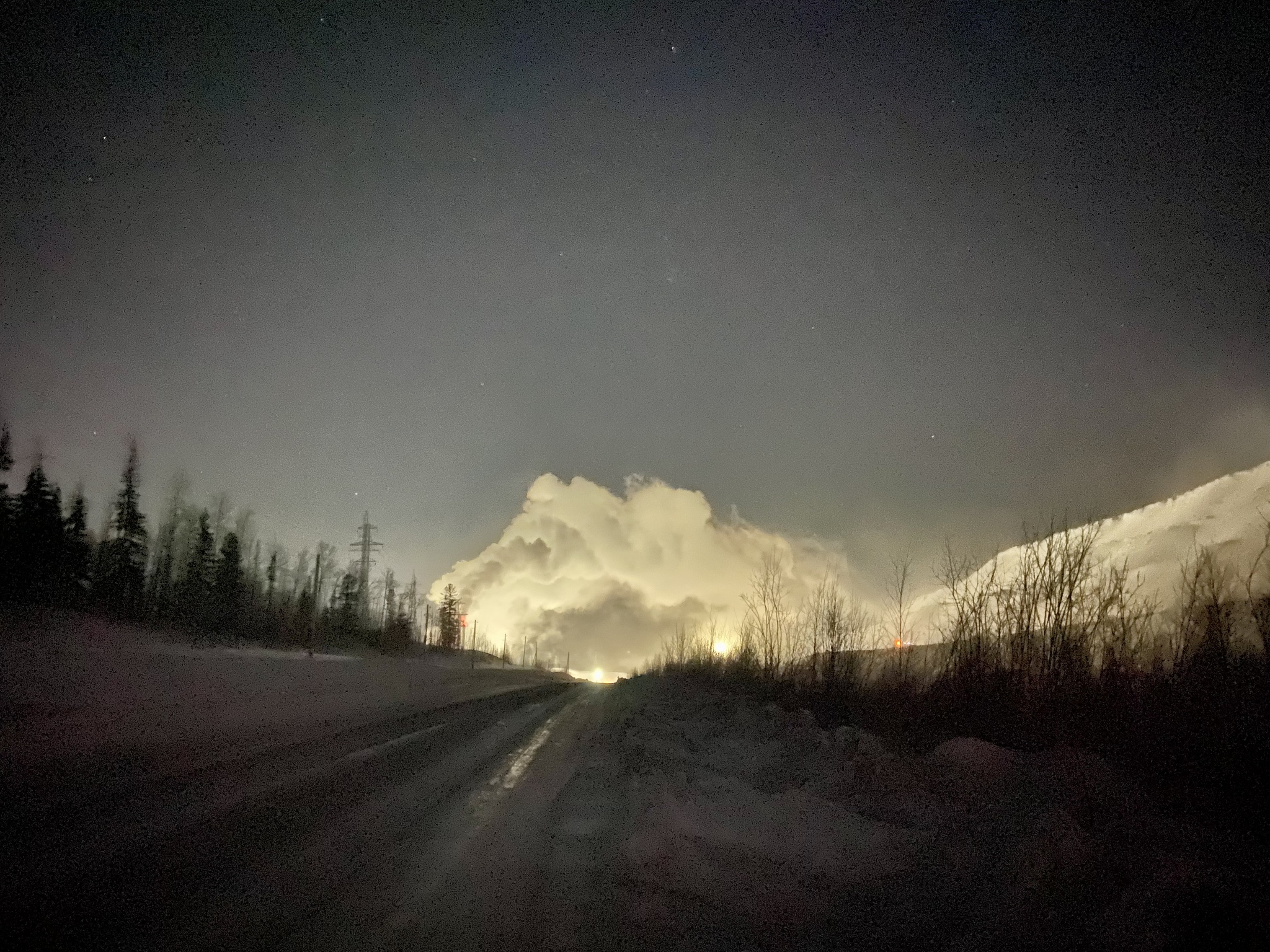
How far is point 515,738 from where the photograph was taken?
10.4 m

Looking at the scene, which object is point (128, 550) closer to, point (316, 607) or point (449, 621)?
point (316, 607)

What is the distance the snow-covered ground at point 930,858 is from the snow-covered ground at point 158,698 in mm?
5735

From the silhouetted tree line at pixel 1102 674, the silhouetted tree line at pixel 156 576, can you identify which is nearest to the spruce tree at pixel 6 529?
the silhouetted tree line at pixel 156 576

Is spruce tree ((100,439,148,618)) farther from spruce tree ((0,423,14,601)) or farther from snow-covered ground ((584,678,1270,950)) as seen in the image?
snow-covered ground ((584,678,1270,950))

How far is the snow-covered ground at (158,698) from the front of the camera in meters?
7.44

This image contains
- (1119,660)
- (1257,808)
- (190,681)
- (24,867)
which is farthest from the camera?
(190,681)

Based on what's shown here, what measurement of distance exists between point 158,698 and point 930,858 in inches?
602

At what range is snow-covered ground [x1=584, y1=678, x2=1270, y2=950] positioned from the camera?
130 inches

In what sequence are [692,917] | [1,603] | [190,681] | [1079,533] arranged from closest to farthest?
[692,917]
[1079,533]
[190,681]
[1,603]

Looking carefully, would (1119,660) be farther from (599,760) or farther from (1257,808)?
(599,760)

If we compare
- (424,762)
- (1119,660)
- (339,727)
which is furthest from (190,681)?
(1119,660)

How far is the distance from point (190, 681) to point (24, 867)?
15.9m

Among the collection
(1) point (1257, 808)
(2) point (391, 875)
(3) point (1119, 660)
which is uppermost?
(3) point (1119, 660)

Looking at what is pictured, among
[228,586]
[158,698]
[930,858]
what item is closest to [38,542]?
[228,586]
